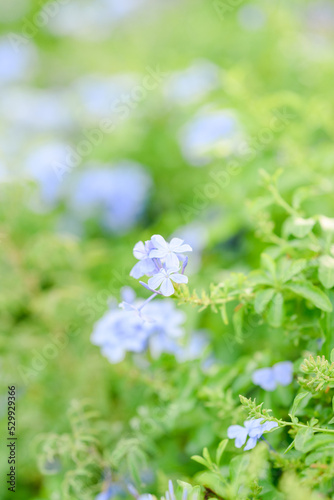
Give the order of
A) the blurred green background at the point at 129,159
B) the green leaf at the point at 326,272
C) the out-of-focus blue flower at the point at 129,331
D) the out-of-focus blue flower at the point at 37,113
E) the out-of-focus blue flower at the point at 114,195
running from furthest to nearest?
the out-of-focus blue flower at the point at 37,113 < the out-of-focus blue flower at the point at 114,195 < the blurred green background at the point at 129,159 < the out-of-focus blue flower at the point at 129,331 < the green leaf at the point at 326,272

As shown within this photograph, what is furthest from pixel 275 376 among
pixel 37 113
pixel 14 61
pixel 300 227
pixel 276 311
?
pixel 14 61

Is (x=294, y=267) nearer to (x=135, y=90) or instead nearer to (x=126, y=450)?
(x=126, y=450)

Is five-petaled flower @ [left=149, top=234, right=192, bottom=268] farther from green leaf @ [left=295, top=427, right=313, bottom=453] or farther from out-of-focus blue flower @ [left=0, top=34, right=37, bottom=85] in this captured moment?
out-of-focus blue flower @ [left=0, top=34, right=37, bottom=85]

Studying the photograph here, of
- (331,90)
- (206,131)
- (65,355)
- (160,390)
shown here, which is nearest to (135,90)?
(206,131)

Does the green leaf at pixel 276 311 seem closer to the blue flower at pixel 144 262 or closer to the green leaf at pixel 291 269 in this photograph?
the green leaf at pixel 291 269

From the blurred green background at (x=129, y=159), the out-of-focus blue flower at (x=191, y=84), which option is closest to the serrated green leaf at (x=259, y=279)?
the blurred green background at (x=129, y=159)

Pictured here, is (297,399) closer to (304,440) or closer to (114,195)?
(304,440)
